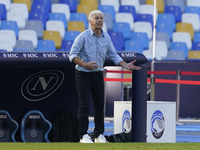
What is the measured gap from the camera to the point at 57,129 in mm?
5262

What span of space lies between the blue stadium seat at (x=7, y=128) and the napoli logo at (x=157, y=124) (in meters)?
1.70

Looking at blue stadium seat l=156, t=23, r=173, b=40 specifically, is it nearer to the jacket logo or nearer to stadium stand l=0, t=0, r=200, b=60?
stadium stand l=0, t=0, r=200, b=60

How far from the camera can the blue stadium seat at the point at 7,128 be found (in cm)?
521

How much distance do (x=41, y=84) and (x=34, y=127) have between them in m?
0.54

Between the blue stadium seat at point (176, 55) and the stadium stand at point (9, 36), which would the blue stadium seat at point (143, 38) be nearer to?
the blue stadium seat at point (176, 55)

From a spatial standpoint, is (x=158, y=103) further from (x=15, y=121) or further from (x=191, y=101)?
(x=191, y=101)

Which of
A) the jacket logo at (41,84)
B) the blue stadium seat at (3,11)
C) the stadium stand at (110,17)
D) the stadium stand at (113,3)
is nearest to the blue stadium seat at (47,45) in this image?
the stadium stand at (110,17)

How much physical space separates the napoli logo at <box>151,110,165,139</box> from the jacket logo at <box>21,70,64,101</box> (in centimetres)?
126

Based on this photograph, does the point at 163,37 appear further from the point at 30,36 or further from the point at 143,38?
the point at 30,36

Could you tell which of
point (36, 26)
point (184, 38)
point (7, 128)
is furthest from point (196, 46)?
point (7, 128)

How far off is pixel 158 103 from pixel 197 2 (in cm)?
927

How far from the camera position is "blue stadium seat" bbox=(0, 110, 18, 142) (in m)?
5.21

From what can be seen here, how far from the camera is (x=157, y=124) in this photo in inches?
221

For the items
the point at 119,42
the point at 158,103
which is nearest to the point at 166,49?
the point at 119,42
